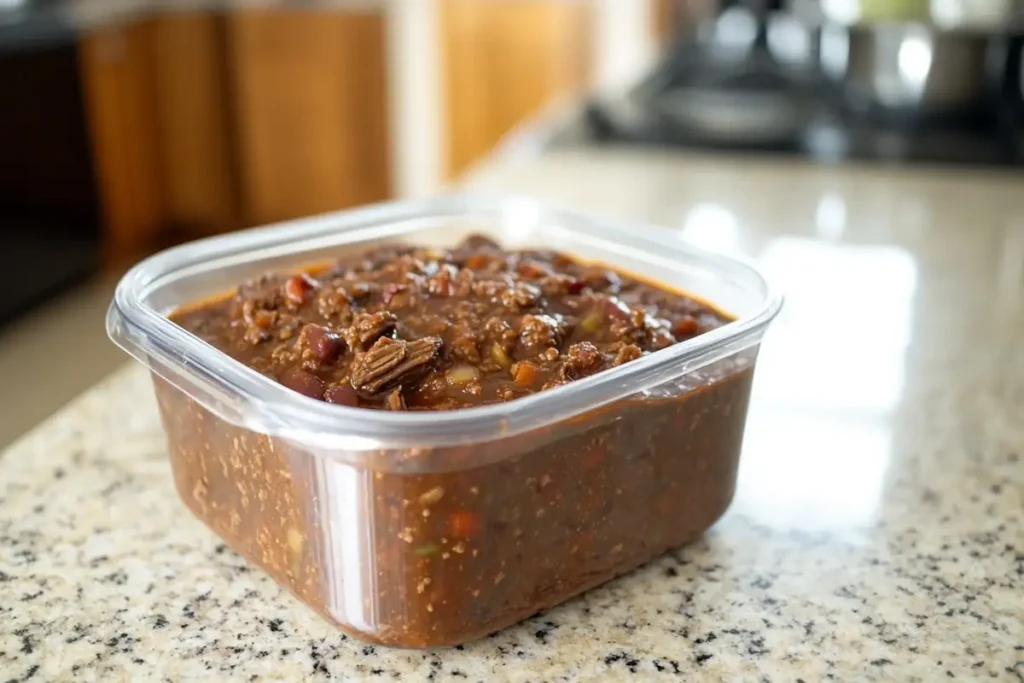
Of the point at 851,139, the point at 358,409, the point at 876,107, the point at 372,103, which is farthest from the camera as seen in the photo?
the point at 372,103

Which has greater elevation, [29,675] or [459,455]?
[459,455]

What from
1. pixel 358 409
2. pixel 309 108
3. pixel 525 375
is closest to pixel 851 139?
pixel 525 375

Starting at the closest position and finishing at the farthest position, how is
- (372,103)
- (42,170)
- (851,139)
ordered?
(851,139), (42,170), (372,103)

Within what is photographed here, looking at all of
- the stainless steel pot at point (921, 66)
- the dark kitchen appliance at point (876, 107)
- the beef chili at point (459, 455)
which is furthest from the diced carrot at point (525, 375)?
the stainless steel pot at point (921, 66)

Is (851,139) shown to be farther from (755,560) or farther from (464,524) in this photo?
(464,524)

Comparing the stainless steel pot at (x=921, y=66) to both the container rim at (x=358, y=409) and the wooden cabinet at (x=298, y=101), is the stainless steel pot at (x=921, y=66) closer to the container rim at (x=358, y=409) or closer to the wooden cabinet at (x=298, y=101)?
the container rim at (x=358, y=409)

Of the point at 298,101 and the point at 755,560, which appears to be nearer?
the point at 755,560

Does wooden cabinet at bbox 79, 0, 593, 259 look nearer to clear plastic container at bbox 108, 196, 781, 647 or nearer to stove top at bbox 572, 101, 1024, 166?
stove top at bbox 572, 101, 1024, 166
